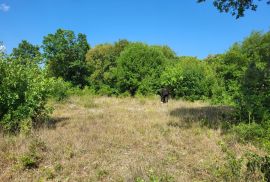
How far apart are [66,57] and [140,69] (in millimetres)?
18748

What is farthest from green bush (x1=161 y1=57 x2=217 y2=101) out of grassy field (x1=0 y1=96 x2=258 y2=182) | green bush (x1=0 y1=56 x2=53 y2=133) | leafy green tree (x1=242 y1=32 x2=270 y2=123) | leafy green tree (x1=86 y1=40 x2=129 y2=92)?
green bush (x1=0 y1=56 x2=53 y2=133)

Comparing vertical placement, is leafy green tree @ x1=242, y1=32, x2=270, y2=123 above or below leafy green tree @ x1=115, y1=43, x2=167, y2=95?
below

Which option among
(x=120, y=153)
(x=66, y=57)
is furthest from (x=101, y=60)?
(x=120, y=153)

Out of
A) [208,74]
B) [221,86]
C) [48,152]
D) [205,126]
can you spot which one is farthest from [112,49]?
[48,152]

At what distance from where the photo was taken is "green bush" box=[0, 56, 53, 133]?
11.0 meters

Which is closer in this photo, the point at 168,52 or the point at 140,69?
the point at 140,69

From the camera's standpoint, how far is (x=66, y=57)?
4562 cm

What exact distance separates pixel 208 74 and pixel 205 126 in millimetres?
17541

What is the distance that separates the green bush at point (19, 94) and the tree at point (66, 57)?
32.3 metres

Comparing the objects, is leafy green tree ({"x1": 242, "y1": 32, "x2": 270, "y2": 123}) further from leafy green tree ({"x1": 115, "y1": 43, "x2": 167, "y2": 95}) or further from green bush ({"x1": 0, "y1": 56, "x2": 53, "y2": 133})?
leafy green tree ({"x1": 115, "y1": 43, "x2": 167, "y2": 95})

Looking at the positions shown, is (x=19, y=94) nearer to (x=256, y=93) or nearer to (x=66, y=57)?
(x=256, y=93)

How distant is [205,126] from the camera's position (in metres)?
11.5

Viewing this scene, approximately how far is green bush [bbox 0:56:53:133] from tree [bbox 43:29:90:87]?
3230 cm

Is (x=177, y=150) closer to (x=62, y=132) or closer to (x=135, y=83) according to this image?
(x=62, y=132)
